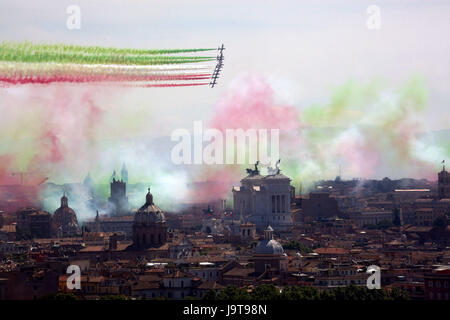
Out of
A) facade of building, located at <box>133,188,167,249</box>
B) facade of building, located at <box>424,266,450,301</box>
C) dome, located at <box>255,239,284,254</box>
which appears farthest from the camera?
facade of building, located at <box>133,188,167,249</box>

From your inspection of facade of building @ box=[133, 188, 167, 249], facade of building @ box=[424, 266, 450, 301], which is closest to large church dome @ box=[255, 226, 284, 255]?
facade of building @ box=[424, 266, 450, 301]

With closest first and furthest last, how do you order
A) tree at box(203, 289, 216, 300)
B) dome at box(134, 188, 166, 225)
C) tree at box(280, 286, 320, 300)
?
1. tree at box(280, 286, 320, 300)
2. tree at box(203, 289, 216, 300)
3. dome at box(134, 188, 166, 225)

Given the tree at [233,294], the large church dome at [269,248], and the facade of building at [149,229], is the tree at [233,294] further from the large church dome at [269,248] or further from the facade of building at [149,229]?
the facade of building at [149,229]

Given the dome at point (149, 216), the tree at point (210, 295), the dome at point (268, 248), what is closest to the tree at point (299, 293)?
the tree at point (210, 295)

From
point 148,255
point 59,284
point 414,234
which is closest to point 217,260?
point 148,255

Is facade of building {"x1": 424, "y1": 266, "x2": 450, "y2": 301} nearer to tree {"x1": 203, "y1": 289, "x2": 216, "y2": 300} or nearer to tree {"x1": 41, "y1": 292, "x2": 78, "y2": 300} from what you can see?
tree {"x1": 203, "y1": 289, "x2": 216, "y2": 300}

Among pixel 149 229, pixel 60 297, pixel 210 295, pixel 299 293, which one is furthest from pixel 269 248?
pixel 60 297

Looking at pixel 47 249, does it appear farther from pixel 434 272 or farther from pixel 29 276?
pixel 434 272
